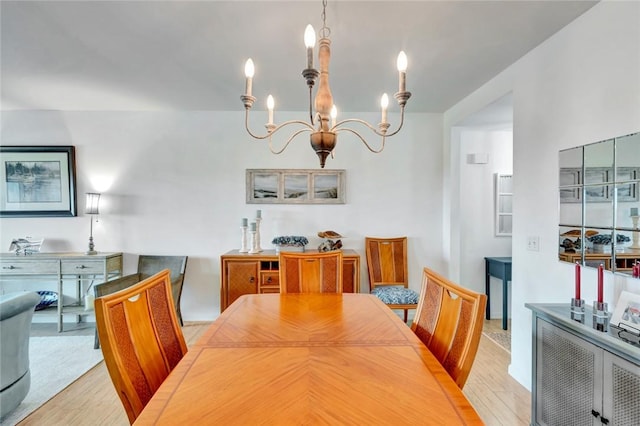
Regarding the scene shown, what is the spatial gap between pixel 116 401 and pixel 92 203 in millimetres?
2260

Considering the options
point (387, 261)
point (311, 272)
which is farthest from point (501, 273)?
point (311, 272)

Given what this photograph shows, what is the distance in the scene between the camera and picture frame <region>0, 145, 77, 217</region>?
3.43m

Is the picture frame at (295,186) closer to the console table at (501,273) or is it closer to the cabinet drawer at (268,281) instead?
the cabinet drawer at (268,281)

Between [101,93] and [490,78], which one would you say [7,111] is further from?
[490,78]

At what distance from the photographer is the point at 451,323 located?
1215 millimetres

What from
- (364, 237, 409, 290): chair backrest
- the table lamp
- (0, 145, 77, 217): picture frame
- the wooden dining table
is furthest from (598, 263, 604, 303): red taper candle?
(0, 145, 77, 217): picture frame

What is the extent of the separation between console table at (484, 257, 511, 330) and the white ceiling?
6.27 ft

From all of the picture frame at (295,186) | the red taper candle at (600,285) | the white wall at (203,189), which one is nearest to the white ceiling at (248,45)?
the white wall at (203,189)

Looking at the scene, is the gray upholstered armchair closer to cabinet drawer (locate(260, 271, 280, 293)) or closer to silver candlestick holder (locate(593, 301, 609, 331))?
cabinet drawer (locate(260, 271, 280, 293))

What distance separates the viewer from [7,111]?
3455mm

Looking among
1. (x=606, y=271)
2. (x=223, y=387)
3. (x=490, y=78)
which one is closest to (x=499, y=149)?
(x=490, y=78)

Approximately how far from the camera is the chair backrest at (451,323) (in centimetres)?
106

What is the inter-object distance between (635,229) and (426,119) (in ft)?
8.11

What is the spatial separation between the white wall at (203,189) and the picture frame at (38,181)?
0.09 metres
